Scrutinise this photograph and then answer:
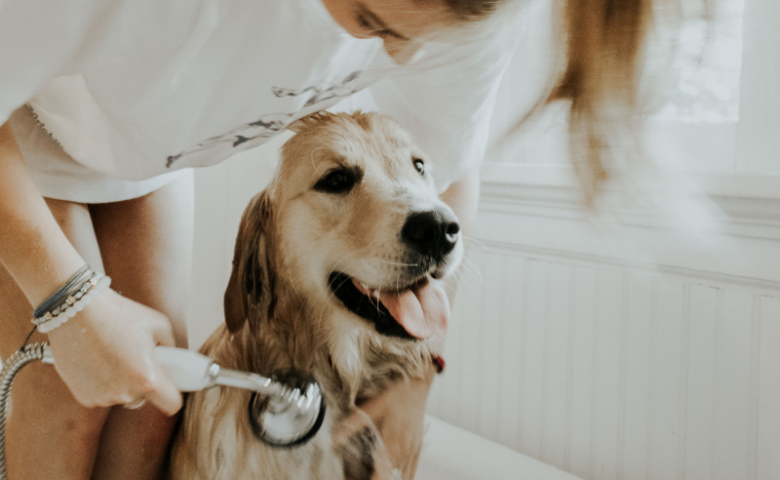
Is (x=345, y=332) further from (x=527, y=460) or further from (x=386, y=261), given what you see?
(x=527, y=460)

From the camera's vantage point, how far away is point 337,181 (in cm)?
74

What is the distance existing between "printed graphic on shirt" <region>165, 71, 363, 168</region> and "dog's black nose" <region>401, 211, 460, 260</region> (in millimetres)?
173

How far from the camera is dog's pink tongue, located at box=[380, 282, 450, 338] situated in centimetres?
69

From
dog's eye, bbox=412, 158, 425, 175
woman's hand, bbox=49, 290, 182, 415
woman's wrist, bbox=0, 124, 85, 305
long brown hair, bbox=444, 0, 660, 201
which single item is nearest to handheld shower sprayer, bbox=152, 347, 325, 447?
woman's hand, bbox=49, 290, 182, 415

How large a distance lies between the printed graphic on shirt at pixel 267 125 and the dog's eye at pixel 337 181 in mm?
104

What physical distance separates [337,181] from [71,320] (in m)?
0.35

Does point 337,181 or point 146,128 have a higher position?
point 146,128

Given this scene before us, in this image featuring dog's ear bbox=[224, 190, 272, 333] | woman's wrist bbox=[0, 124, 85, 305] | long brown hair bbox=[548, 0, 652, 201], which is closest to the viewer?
long brown hair bbox=[548, 0, 652, 201]

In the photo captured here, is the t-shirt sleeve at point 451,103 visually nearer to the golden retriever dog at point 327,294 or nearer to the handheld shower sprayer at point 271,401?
the golden retriever dog at point 327,294

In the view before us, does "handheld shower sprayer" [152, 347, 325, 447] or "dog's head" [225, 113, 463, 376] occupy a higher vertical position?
"dog's head" [225, 113, 463, 376]

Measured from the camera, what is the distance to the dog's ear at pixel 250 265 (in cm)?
77

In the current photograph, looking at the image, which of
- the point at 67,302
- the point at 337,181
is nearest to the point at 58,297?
the point at 67,302

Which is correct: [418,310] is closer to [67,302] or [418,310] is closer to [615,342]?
[67,302]

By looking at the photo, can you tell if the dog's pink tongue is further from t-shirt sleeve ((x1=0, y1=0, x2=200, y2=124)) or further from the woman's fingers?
t-shirt sleeve ((x1=0, y1=0, x2=200, y2=124))
